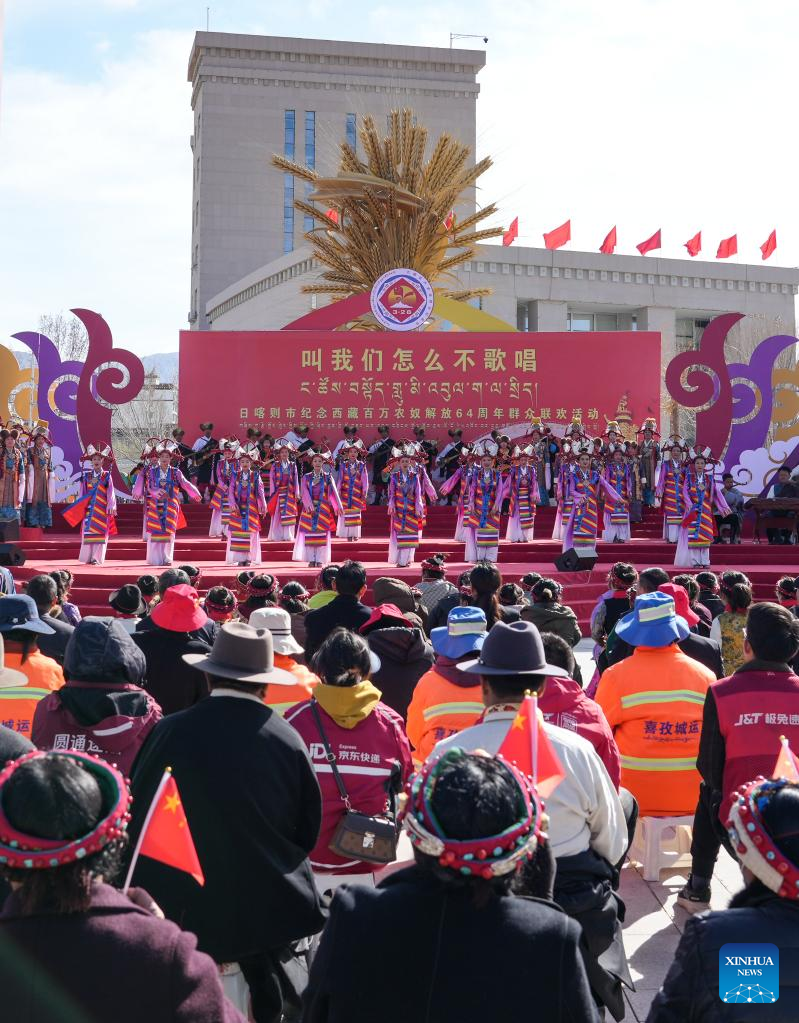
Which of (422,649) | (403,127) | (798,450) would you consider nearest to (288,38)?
(403,127)

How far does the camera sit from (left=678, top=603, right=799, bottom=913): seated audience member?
3.85 m

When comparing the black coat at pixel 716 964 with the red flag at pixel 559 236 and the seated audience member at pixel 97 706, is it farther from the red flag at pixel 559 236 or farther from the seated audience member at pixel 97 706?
the red flag at pixel 559 236

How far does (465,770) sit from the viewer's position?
1934 mm

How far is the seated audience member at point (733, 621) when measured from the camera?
6406 millimetres

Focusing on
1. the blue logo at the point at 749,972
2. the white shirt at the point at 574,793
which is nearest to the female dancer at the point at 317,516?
the white shirt at the point at 574,793

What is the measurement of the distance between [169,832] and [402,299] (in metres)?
20.7

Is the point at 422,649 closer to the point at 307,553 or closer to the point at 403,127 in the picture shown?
the point at 307,553

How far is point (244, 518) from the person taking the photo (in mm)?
14539

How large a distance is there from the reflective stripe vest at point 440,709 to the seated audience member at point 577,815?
4.17ft

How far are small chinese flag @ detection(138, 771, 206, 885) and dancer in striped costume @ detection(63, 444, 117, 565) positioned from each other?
1263 centimetres

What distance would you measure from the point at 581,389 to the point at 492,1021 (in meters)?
20.6

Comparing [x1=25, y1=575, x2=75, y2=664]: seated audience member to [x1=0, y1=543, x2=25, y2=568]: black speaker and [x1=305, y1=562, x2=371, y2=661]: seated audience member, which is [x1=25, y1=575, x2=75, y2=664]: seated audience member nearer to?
[x1=305, y1=562, x2=371, y2=661]: seated audience member

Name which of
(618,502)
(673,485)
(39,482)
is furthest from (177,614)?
(39,482)

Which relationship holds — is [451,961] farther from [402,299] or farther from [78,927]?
[402,299]
